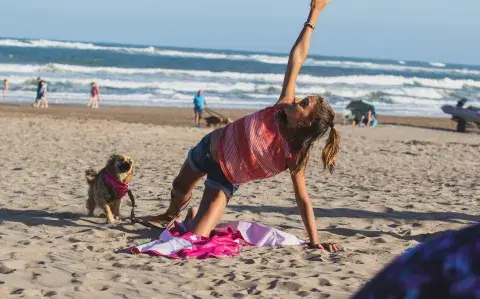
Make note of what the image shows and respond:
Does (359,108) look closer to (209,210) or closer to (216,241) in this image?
(209,210)

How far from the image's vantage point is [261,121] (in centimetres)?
521

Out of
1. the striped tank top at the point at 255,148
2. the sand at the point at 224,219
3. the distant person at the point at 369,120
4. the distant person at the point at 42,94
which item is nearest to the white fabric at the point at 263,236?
the sand at the point at 224,219

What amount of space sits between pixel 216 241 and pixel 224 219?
106 cm

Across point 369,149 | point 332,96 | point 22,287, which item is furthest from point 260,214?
point 332,96

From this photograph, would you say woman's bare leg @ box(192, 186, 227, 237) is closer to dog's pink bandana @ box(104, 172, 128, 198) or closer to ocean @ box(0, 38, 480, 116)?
dog's pink bandana @ box(104, 172, 128, 198)

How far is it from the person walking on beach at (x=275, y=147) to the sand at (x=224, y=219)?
15.2 inches

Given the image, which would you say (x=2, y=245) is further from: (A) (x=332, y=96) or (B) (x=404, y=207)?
(A) (x=332, y=96)

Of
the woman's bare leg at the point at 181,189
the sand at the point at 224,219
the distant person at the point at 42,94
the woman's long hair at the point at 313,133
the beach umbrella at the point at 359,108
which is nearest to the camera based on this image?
the sand at the point at 224,219

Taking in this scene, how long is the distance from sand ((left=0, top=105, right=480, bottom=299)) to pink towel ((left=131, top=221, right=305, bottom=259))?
10 centimetres

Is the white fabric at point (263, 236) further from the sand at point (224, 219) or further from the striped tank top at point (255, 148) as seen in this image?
the striped tank top at point (255, 148)

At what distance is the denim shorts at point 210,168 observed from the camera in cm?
535

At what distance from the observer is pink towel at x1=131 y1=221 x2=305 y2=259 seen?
5.05 meters

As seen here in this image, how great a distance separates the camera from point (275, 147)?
5.18 m

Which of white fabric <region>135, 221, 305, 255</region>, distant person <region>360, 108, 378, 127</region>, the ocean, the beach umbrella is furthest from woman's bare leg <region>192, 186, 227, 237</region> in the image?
the ocean
